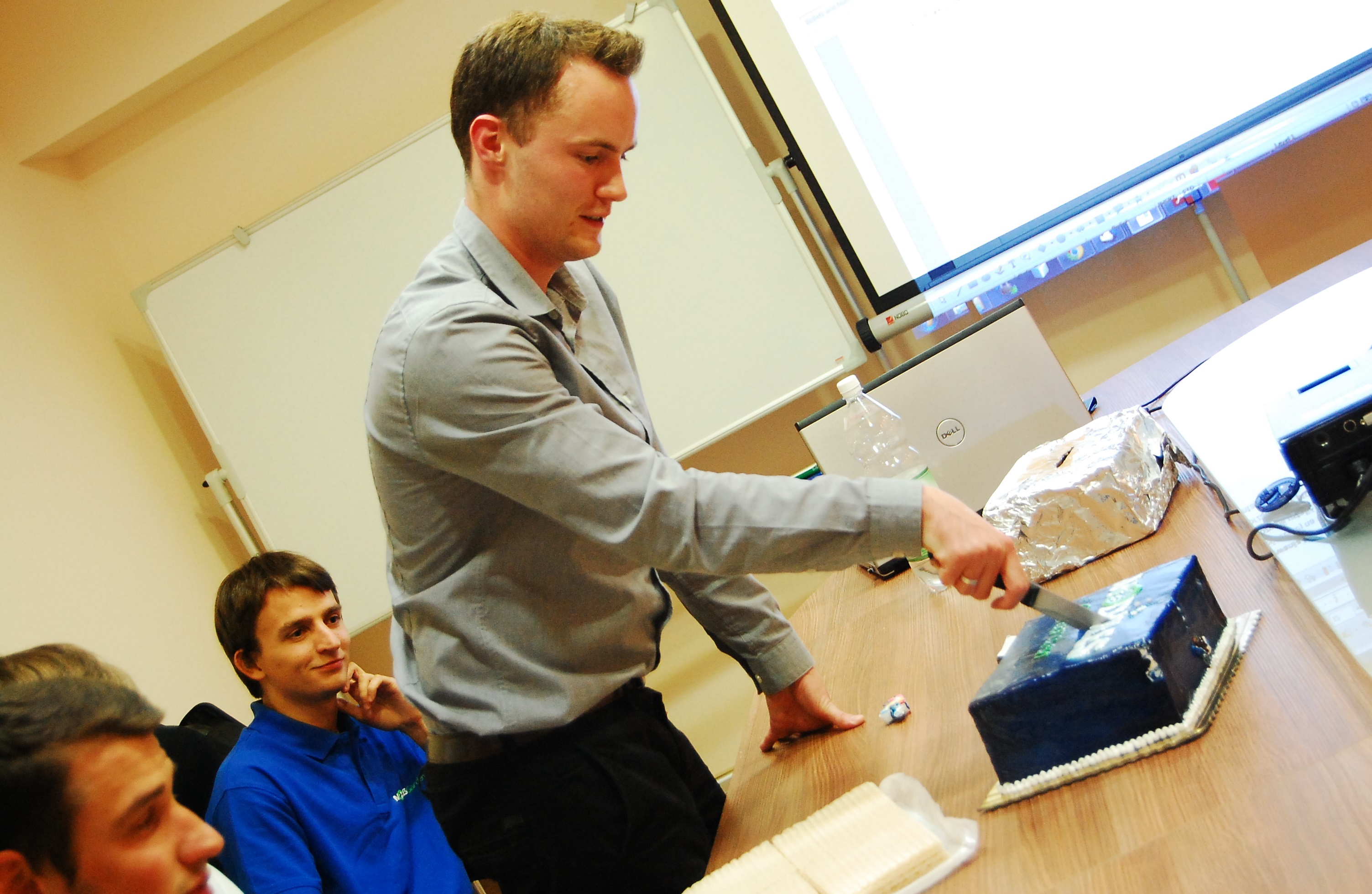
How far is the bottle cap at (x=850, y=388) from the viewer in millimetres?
1629

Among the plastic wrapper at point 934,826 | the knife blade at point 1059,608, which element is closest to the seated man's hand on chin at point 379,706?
the plastic wrapper at point 934,826

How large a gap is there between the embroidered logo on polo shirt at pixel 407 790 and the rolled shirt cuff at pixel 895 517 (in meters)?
1.12

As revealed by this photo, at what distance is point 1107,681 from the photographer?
2.59 ft

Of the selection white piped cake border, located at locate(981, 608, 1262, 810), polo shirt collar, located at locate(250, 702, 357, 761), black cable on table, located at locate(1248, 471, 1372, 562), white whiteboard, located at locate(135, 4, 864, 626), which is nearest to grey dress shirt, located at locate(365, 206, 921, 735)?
white piped cake border, located at locate(981, 608, 1262, 810)

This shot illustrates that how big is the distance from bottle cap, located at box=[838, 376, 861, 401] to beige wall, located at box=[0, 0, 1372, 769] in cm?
99

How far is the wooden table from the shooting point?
62 centimetres

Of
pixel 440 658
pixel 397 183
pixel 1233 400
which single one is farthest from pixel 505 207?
pixel 397 183

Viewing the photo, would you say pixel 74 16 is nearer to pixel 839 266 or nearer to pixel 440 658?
pixel 839 266

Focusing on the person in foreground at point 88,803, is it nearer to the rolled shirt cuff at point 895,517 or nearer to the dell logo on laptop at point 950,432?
the rolled shirt cuff at point 895,517

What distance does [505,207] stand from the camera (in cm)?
121

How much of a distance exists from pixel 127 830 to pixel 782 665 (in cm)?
74

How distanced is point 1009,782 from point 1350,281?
3.27 ft

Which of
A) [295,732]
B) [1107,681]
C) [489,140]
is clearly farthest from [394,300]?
[1107,681]

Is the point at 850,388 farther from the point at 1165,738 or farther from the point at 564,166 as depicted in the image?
the point at 1165,738
